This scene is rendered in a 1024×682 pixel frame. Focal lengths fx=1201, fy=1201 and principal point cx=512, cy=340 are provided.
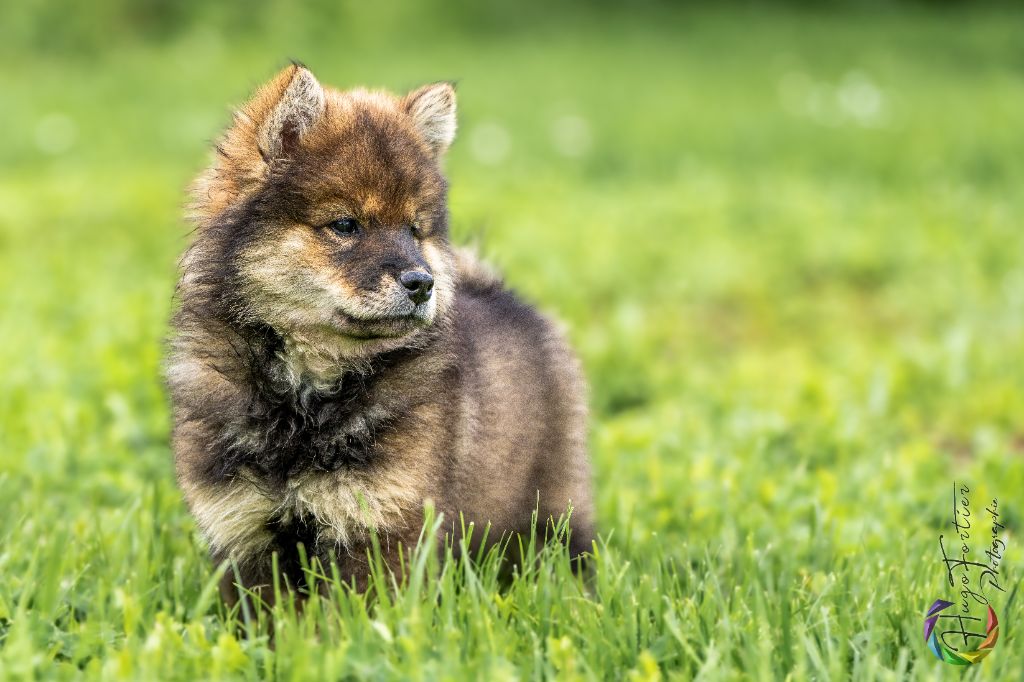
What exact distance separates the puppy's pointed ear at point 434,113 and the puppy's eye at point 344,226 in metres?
0.45

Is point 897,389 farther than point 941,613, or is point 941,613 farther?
point 897,389

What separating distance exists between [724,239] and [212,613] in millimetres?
6362

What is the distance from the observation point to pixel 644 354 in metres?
6.89

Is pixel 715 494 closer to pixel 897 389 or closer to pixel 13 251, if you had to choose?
pixel 897 389

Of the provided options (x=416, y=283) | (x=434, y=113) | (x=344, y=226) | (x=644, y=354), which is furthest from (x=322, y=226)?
(x=644, y=354)

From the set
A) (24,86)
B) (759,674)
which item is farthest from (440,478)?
(24,86)

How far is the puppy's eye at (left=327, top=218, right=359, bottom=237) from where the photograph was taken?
127 inches

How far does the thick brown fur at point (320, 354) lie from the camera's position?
318cm

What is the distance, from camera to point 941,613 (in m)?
3.12

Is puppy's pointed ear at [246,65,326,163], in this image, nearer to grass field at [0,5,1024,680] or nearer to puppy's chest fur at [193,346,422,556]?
puppy's chest fur at [193,346,422,556]

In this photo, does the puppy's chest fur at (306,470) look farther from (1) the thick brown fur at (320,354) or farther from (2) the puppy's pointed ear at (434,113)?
(2) the puppy's pointed ear at (434,113)

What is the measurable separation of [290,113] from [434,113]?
0.52 meters

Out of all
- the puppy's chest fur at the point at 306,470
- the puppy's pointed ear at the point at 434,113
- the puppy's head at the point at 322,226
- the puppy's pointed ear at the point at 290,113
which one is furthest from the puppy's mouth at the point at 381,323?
the puppy's pointed ear at the point at 434,113

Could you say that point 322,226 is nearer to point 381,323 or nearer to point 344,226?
point 344,226
